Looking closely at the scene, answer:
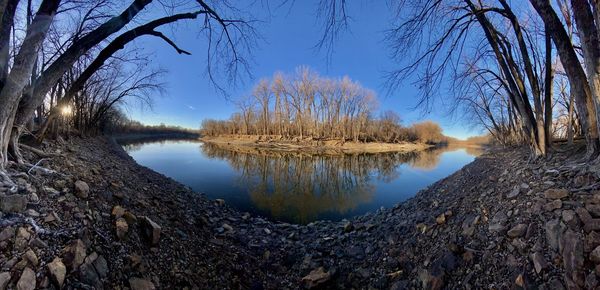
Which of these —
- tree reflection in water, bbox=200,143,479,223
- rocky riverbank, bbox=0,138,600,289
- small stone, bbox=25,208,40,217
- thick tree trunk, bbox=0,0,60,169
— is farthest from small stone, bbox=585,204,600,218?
thick tree trunk, bbox=0,0,60,169

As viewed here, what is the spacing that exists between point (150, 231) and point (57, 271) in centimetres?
143

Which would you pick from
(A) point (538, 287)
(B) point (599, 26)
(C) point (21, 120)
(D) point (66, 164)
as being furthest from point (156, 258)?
(B) point (599, 26)

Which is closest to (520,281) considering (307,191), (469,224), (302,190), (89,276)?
(469,224)

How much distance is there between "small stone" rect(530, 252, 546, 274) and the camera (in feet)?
8.97

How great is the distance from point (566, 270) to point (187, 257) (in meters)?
4.62

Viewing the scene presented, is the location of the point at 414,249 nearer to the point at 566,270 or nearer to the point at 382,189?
the point at 566,270

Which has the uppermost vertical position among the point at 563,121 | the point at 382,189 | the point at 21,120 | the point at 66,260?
the point at 563,121

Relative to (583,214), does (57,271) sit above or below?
below

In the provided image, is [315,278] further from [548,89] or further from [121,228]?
[548,89]

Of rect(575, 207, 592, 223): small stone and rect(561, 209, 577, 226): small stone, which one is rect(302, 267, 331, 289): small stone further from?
rect(575, 207, 592, 223): small stone

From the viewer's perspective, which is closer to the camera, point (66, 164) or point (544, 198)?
point (544, 198)

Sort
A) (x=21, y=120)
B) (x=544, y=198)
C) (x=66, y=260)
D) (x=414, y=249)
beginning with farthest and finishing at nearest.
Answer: (x=414, y=249)
(x=21, y=120)
(x=544, y=198)
(x=66, y=260)

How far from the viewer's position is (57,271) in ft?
7.71

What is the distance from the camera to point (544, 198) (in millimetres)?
3543
